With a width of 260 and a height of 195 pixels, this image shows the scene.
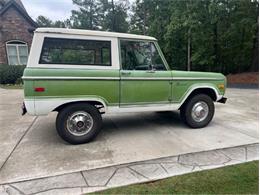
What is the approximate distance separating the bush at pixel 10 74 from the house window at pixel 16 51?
130 centimetres

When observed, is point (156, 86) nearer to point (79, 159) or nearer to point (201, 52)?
point (79, 159)

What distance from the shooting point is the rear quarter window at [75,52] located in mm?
3637

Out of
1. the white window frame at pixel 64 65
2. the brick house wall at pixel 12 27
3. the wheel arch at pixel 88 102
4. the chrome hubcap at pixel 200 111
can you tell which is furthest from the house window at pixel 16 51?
the chrome hubcap at pixel 200 111

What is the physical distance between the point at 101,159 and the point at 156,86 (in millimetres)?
1866

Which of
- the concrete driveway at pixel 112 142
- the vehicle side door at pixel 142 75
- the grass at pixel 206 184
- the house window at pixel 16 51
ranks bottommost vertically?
the grass at pixel 206 184

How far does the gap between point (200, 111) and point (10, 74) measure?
14468mm

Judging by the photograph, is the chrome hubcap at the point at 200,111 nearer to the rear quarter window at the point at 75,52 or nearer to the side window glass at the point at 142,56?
the side window glass at the point at 142,56

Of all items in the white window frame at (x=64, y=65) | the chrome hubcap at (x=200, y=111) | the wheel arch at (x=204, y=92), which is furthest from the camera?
the chrome hubcap at (x=200, y=111)

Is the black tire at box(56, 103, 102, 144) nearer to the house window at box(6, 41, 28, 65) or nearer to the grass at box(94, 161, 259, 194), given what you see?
the grass at box(94, 161, 259, 194)

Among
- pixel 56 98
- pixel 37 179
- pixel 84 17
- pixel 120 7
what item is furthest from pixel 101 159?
pixel 84 17

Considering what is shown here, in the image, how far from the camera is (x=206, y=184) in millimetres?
2674

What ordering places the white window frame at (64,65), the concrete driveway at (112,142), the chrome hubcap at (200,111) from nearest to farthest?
the concrete driveway at (112,142), the white window frame at (64,65), the chrome hubcap at (200,111)

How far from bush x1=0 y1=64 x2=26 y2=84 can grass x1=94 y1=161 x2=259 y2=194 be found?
49.4ft

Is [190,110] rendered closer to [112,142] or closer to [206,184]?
[112,142]
